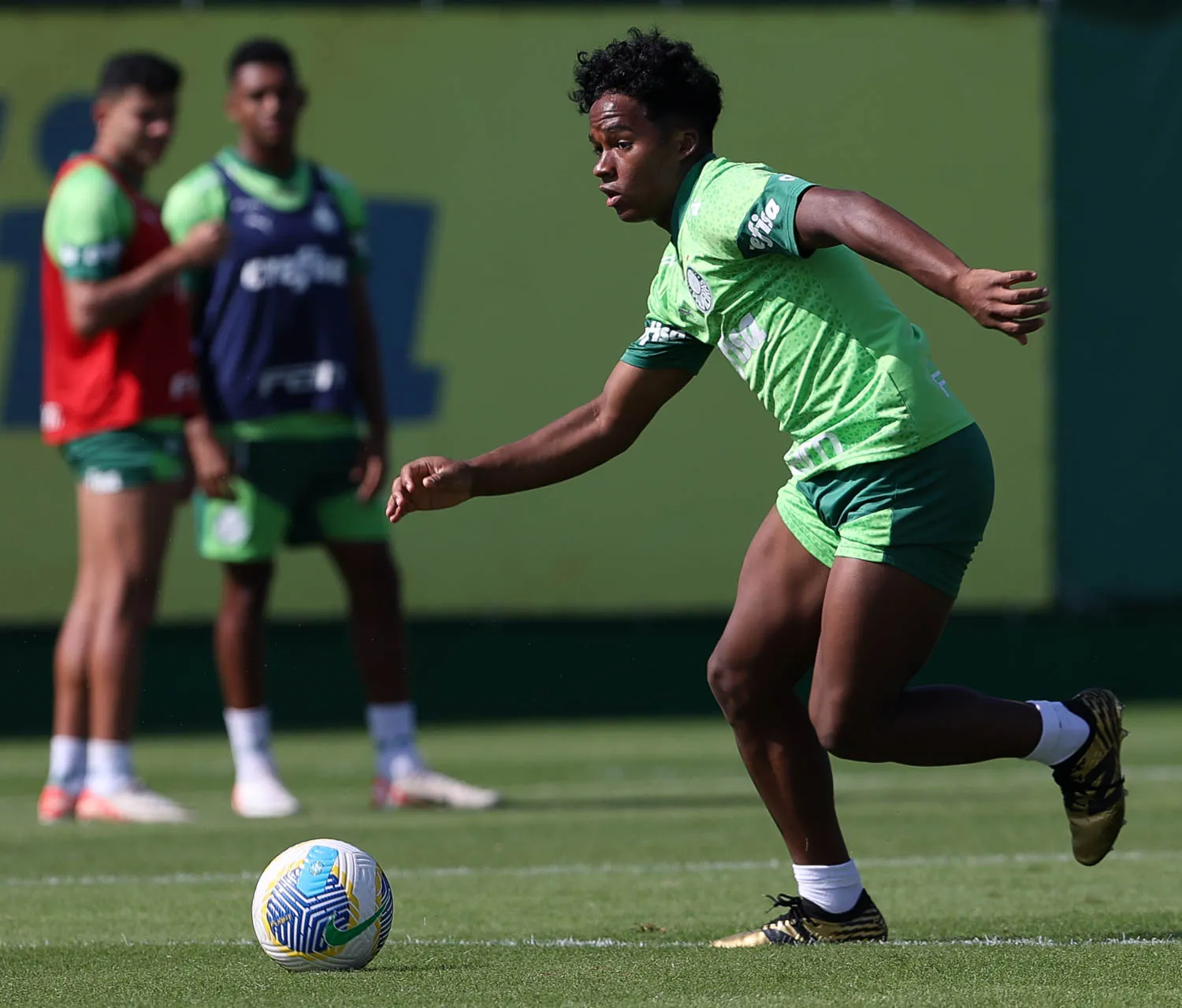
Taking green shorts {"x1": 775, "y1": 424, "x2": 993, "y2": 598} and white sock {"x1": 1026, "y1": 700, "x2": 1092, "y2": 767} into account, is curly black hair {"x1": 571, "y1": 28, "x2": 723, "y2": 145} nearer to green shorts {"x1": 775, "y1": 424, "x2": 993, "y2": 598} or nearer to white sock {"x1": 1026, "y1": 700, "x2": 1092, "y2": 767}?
green shorts {"x1": 775, "y1": 424, "x2": 993, "y2": 598}

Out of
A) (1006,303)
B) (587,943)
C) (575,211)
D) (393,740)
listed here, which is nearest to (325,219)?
(393,740)

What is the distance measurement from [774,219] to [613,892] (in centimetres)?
227

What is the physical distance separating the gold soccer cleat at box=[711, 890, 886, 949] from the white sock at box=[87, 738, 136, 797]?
11.7 feet

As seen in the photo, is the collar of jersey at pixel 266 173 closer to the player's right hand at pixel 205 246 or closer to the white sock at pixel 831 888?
the player's right hand at pixel 205 246

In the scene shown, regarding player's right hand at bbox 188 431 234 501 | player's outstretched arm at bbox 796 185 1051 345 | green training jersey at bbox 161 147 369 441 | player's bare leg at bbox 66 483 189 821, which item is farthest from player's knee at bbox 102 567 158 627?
player's outstretched arm at bbox 796 185 1051 345

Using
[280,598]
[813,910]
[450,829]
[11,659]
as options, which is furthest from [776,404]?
[11,659]

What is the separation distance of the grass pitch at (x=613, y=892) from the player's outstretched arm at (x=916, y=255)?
1.30 meters

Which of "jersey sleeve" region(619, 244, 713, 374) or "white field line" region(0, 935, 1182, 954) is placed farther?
"jersey sleeve" region(619, 244, 713, 374)

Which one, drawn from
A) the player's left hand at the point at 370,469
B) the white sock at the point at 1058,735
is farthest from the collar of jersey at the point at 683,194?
the player's left hand at the point at 370,469

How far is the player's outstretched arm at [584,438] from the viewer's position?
531 centimetres

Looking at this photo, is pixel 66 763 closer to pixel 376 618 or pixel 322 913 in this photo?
pixel 376 618

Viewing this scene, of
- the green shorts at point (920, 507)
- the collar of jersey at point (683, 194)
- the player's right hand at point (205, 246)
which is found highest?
the collar of jersey at point (683, 194)

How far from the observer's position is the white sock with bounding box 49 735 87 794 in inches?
331

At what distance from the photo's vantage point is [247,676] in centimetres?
859
